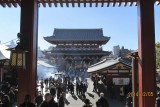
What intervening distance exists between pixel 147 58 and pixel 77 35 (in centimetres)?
5375

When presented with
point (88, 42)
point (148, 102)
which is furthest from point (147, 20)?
point (88, 42)

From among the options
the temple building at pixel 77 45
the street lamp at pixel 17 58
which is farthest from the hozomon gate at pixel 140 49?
the temple building at pixel 77 45

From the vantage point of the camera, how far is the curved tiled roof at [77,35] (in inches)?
2421

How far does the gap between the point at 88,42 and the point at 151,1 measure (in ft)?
170

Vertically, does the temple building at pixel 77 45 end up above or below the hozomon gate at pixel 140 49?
above

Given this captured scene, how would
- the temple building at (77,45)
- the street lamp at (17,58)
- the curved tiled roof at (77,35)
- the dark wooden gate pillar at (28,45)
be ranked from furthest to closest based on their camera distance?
the curved tiled roof at (77,35) → the temple building at (77,45) → the dark wooden gate pillar at (28,45) → the street lamp at (17,58)

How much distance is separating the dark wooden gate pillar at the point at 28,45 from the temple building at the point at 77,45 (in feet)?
164

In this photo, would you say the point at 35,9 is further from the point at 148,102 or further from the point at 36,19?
the point at 148,102

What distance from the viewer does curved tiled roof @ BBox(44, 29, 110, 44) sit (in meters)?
61.5

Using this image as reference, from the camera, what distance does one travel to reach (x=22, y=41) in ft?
34.9

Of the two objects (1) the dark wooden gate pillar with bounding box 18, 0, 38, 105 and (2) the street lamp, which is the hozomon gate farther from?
(2) the street lamp

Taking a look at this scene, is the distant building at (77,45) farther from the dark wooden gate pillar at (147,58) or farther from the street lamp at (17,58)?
the street lamp at (17,58)

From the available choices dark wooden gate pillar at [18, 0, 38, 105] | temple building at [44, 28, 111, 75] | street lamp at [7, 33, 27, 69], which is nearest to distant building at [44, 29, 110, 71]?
temple building at [44, 28, 111, 75]

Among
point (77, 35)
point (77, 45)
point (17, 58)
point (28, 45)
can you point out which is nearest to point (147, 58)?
point (28, 45)
